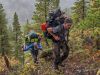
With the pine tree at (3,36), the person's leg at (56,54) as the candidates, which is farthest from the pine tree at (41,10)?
the person's leg at (56,54)

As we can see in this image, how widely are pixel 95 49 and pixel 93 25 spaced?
1922 mm

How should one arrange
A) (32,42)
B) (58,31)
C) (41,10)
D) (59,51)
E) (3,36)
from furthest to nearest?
(3,36)
(41,10)
(32,42)
(59,51)
(58,31)

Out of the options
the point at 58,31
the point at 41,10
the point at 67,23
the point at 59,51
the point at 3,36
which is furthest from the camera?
the point at 3,36

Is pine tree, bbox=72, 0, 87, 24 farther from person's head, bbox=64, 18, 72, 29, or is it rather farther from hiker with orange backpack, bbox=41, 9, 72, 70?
person's head, bbox=64, 18, 72, 29

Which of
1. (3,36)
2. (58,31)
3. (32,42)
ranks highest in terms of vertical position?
(58,31)

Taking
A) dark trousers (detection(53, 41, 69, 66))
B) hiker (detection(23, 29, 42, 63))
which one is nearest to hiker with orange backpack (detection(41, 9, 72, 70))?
dark trousers (detection(53, 41, 69, 66))

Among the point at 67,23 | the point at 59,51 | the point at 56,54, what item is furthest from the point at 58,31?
the point at 56,54

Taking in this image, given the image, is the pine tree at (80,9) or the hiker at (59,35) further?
the pine tree at (80,9)

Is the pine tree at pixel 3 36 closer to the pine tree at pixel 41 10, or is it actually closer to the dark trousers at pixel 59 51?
the pine tree at pixel 41 10

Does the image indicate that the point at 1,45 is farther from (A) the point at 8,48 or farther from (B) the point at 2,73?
(B) the point at 2,73

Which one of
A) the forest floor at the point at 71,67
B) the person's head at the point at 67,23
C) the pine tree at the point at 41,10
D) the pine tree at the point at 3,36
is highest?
the person's head at the point at 67,23

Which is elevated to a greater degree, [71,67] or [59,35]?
[59,35]

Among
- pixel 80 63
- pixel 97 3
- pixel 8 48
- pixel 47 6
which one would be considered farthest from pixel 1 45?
pixel 80 63

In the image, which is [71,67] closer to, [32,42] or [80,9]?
[32,42]
